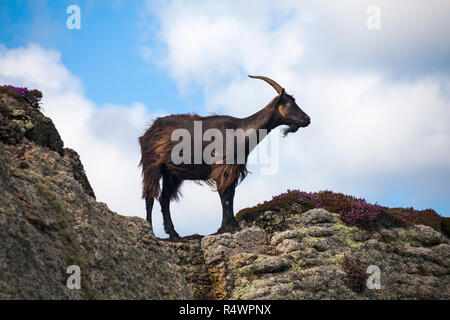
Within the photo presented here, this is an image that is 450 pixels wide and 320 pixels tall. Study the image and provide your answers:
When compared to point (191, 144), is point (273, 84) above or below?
above

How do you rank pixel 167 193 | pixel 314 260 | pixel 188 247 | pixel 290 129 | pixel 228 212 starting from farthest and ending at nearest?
pixel 167 193 < pixel 290 129 < pixel 228 212 < pixel 188 247 < pixel 314 260

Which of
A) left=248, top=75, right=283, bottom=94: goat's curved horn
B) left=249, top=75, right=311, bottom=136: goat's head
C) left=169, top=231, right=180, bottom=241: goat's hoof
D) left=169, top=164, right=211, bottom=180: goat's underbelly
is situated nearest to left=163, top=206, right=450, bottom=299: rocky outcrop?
left=169, top=231, right=180, bottom=241: goat's hoof

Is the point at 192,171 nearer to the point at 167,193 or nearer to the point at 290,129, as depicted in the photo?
the point at 167,193

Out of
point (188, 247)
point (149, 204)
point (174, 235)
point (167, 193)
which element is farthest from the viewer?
point (167, 193)

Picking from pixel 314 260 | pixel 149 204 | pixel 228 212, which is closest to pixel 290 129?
pixel 228 212

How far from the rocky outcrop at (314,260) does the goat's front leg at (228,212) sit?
14.1 inches

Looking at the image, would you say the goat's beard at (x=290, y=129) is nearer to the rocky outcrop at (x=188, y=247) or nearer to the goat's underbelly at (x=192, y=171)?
the rocky outcrop at (x=188, y=247)

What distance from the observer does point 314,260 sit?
32.4 ft

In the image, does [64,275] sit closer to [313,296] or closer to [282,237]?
[313,296]

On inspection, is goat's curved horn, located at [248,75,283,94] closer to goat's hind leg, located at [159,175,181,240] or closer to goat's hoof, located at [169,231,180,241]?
goat's hind leg, located at [159,175,181,240]

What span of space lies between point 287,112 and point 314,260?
5171mm

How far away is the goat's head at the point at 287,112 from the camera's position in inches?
534

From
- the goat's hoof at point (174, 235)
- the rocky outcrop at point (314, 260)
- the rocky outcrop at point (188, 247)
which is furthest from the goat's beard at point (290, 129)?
the goat's hoof at point (174, 235)

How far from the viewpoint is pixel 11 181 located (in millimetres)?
6234
